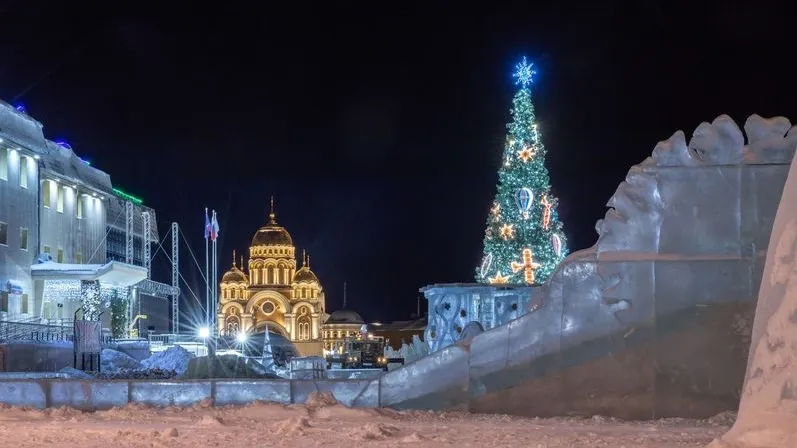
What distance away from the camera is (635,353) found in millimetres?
11812

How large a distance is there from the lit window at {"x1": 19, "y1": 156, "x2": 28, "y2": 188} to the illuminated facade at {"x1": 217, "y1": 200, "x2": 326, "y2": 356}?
5376cm

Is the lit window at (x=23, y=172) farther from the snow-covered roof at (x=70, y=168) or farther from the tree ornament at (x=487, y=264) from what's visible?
the tree ornament at (x=487, y=264)

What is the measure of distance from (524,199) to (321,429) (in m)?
31.1

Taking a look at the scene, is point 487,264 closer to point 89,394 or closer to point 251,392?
point 251,392

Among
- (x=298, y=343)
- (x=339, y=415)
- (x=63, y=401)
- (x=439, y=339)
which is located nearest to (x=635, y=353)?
(x=339, y=415)

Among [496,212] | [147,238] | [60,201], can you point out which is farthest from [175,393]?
[147,238]

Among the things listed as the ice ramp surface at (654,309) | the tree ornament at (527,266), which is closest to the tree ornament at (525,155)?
the tree ornament at (527,266)

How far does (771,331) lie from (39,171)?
44621mm

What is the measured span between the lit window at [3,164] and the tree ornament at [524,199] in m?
21.9

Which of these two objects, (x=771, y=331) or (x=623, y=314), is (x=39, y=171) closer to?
(x=623, y=314)

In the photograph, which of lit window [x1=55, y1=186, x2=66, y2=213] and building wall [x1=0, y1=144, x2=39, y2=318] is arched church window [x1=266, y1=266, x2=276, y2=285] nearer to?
lit window [x1=55, y1=186, x2=66, y2=213]

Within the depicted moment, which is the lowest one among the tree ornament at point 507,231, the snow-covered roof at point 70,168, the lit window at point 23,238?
the tree ornament at point 507,231

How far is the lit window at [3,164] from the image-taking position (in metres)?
41.7

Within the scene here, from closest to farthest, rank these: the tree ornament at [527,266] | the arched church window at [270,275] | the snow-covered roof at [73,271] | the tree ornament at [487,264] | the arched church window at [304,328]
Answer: the tree ornament at [527,266] → the tree ornament at [487,264] → the snow-covered roof at [73,271] → the arched church window at [304,328] → the arched church window at [270,275]
